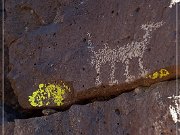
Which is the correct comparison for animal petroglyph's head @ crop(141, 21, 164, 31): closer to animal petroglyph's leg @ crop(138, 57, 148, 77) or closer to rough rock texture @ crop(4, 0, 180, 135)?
rough rock texture @ crop(4, 0, 180, 135)

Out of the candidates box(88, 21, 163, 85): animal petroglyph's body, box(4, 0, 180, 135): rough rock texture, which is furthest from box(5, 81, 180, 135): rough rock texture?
box(88, 21, 163, 85): animal petroglyph's body

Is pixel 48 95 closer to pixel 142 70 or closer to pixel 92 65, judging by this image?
pixel 92 65

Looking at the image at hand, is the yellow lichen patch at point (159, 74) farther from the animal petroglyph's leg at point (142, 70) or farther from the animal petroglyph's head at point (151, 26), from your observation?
the animal petroglyph's head at point (151, 26)

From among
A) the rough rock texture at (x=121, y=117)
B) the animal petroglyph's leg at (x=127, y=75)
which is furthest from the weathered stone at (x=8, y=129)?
the animal petroglyph's leg at (x=127, y=75)

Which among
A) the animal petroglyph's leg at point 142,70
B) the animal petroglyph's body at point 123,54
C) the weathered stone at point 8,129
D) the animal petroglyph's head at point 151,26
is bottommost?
the weathered stone at point 8,129

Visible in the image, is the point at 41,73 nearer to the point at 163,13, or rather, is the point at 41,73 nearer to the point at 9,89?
the point at 9,89

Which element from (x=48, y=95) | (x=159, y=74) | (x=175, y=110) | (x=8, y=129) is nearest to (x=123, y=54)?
(x=159, y=74)
